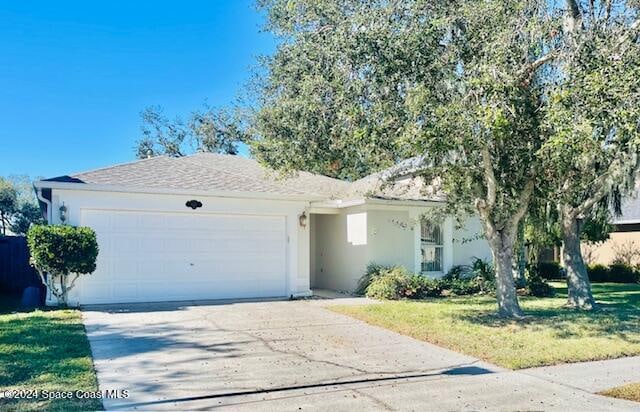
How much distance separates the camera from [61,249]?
38.0 feet

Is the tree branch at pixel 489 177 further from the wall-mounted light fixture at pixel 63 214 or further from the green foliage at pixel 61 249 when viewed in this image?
the wall-mounted light fixture at pixel 63 214

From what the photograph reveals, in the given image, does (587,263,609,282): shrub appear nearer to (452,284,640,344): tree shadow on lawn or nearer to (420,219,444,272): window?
(452,284,640,344): tree shadow on lawn

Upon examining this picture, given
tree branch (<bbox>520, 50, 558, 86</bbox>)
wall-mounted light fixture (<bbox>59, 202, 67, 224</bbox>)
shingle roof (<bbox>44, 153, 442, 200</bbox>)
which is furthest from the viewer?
shingle roof (<bbox>44, 153, 442, 200</bbox>)

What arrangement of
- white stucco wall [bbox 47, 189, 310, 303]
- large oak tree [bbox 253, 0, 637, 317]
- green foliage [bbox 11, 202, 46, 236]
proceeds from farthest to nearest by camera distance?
1. green foliage [bbox 11, 202, 46, 236]
2. white stucco wall [bbox 47, 189, 310, 303]
3. large oak tree [bbox 253, 0, 637, 317]

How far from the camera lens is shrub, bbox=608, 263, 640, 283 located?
2192cm

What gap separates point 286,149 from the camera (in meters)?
12.3

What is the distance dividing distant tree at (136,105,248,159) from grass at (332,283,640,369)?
2139 centimetres

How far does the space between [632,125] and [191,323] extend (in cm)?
818

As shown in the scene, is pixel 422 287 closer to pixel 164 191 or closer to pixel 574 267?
pixel 574 267

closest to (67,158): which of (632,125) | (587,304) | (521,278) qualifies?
(521,278)

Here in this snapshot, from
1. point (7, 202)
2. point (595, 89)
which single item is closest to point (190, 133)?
point (7, 202)

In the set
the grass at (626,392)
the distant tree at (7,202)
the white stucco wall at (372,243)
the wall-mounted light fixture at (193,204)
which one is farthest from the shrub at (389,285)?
the distant tree at (7,202)

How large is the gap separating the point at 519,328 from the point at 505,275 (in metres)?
1.28

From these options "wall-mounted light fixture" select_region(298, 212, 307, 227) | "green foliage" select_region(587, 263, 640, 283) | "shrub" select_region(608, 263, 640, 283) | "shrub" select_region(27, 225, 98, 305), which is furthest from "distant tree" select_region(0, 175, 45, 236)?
"shrub" select_region(608, 263, 640, 283)
